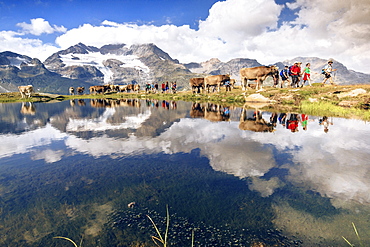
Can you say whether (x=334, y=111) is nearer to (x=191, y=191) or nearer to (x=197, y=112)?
(x=197, y=112)

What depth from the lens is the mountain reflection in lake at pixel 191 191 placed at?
470cm

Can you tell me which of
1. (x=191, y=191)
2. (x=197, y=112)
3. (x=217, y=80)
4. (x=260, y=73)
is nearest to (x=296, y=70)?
(x=260, y=73)

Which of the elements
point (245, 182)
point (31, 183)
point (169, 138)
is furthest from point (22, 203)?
point (169, 138)

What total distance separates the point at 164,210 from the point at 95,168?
4.59m

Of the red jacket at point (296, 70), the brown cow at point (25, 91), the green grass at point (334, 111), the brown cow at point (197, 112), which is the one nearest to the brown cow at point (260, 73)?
the red jacket at point (296, 70)

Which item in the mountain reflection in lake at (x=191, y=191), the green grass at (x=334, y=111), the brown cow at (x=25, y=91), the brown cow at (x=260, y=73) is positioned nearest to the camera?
the mountain reflection in lake at (x=191, y=191)

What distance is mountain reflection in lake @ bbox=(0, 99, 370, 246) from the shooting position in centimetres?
470

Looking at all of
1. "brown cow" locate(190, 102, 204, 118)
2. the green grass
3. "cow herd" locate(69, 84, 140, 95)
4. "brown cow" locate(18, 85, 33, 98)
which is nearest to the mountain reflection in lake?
the green grass

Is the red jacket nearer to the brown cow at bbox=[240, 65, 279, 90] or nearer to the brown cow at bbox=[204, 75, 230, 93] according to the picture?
the brown cow at bbox=[240, 65, 279, 90]

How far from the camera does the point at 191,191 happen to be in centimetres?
650

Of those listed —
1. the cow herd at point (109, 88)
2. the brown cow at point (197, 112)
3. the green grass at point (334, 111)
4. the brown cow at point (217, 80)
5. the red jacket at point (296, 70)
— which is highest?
the red jacket at point (296, 70)

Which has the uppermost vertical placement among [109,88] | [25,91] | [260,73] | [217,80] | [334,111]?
[260,73]

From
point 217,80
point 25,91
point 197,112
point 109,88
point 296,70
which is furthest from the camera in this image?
point 109,88

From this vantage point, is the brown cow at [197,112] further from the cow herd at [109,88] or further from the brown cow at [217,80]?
the cow herd at [109,88]
